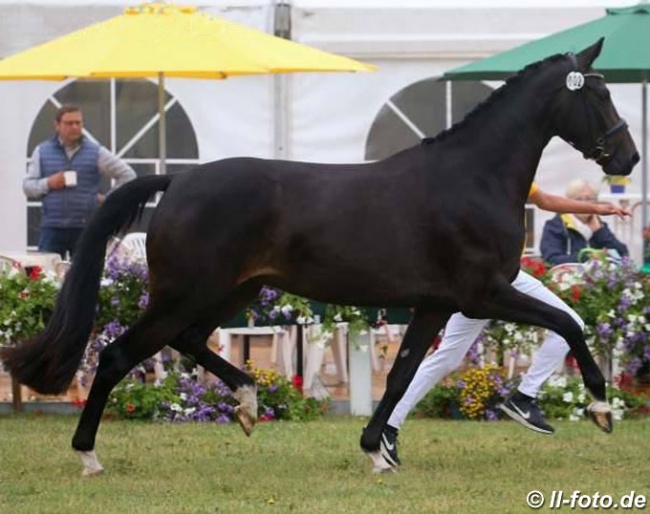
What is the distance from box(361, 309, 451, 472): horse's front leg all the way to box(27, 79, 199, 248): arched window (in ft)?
22.7

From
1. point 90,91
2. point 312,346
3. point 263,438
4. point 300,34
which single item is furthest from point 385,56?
point 263,438

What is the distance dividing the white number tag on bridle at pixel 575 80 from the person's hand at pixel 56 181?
577cm

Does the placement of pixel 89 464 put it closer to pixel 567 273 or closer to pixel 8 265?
pixel 8 265

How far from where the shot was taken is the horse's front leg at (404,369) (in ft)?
26.7

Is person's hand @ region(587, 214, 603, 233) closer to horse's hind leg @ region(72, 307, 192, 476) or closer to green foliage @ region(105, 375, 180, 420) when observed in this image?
green foliage @ region(105, 375, 180, 420)

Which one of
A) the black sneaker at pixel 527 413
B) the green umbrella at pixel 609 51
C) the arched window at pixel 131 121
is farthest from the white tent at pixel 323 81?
the black sneaker at pixel 527 413

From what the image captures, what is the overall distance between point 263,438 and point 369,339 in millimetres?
1640

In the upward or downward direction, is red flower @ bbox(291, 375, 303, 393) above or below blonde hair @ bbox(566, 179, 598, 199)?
below

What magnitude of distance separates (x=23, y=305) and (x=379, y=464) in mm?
3540

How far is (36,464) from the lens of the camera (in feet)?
27.8

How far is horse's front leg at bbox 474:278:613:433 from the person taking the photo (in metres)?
7.88

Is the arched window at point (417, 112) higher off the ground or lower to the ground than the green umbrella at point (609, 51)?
lower

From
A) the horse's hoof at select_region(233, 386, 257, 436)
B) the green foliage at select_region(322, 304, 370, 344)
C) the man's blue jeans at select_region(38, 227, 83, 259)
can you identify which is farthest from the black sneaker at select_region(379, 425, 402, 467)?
the man's blue jeans at select_region(38, 227, 83, 259)

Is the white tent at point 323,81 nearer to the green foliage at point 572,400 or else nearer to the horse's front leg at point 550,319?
the green foliage at point 572,400
